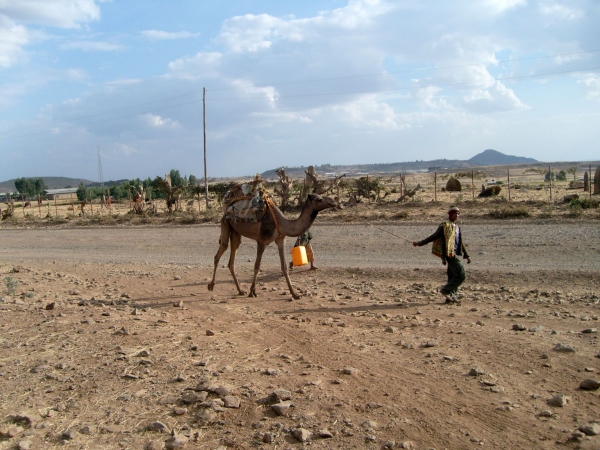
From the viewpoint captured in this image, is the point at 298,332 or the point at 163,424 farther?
→ the point at 298,332

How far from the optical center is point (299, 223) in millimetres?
10922

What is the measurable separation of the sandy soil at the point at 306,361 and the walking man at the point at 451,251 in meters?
0.38

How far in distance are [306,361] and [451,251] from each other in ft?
15.1

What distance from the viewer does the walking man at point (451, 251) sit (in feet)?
33.2

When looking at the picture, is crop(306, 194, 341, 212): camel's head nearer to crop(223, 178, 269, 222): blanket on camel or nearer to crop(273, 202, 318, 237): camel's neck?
crop(273, 202, 318, 237): camel's neck

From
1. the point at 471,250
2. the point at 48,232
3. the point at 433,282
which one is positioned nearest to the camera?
the point at 433,282

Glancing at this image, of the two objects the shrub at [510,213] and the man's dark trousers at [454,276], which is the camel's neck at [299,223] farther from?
the shrub at [510,213]

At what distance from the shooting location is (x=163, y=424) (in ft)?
16.8

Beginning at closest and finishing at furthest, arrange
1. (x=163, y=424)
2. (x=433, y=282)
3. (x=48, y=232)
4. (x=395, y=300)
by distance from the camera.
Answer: (x=163, y=424), (x=395, y=300), (x=433, y=282), (x=48, y=232)

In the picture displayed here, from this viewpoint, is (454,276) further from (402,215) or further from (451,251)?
(402,215)

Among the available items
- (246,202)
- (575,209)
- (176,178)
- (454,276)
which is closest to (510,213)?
(575,209)

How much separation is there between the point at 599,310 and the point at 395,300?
341cm

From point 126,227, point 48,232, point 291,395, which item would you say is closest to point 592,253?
point 291,395

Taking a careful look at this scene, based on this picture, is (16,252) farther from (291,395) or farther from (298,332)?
(291,395)
